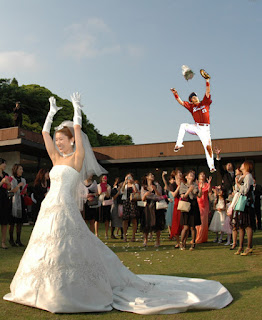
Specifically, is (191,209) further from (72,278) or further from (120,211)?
(72,278)

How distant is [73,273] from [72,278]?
56 mm

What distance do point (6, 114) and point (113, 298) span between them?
3455cm

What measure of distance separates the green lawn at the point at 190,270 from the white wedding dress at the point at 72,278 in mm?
113

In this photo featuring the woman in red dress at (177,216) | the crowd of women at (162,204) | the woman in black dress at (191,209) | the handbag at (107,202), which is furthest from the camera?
the handbag at (107,202)

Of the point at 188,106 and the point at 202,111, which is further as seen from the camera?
the point at 188,106

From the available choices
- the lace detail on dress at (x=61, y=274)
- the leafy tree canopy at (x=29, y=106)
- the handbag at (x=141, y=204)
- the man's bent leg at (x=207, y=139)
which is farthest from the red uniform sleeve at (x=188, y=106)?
the leafy tree canopy at (x=29, y=106)

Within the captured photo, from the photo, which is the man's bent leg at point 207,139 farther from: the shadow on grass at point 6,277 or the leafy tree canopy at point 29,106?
the leafy tree canopy at point 29,106

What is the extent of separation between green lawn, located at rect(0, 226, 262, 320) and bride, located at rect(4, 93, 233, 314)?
0.39ft

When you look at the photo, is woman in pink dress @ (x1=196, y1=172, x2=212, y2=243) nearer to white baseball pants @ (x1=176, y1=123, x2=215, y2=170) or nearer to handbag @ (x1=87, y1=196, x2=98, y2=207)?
white baseball pants @ (x1=176, y1=123, x2=215, y2=170)

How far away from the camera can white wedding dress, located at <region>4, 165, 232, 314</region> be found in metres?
3.83

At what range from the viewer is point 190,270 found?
6.27 meters

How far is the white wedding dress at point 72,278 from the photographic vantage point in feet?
12.6

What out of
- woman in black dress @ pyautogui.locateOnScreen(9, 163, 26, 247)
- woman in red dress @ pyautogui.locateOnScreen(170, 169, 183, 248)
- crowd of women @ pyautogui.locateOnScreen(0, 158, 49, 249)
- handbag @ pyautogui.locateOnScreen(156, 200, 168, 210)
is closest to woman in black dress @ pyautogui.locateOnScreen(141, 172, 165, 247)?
handbag @ pyautogui.locateOnScreen(156, 200, 168, 210)

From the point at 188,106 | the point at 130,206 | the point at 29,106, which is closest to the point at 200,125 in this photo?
the point at 188,106
